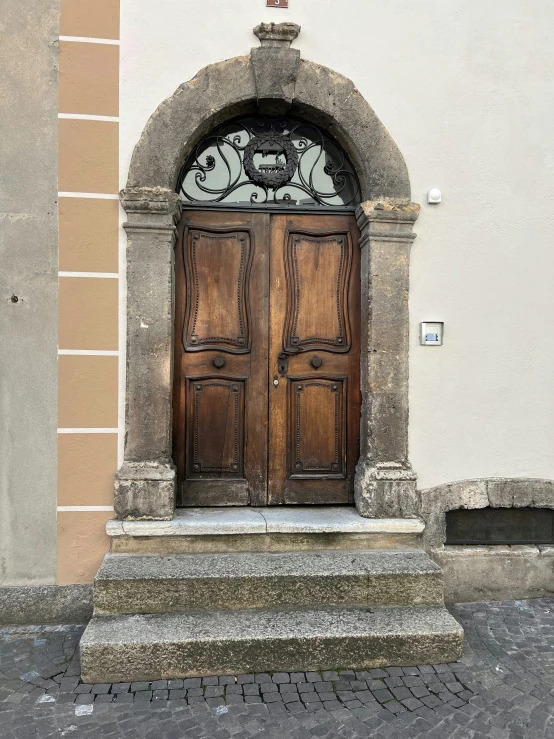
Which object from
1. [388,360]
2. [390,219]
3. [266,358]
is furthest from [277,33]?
[388,360]

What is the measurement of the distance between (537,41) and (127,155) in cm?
326

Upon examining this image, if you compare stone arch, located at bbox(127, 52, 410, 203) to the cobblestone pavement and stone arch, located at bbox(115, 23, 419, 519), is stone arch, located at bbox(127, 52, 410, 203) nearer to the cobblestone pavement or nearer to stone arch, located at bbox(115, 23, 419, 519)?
stone arch, located at bbox(115, 23, 419, 519)

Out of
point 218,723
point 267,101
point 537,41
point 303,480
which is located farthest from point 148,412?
point 537,41

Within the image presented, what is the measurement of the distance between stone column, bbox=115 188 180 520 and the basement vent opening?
7.19ft

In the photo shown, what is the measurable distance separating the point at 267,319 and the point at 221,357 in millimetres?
469

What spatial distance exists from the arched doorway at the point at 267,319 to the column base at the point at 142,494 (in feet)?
1.10

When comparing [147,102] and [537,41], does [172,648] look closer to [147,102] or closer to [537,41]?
[147,102]

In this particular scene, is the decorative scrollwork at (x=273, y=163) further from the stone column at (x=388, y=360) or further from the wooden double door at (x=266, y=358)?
the stone column at (x=388, y=360)

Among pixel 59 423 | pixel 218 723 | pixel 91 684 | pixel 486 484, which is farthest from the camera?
pixel 486 484

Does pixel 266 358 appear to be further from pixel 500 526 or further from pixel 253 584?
pixel 500 526

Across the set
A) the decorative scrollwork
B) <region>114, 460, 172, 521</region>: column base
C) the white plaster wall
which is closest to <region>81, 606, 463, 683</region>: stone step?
<region>114, 460, 172, 521</region>: column base

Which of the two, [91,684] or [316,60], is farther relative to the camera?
[316,60]

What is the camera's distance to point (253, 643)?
128 inches

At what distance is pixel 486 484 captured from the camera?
4266 millimetres
